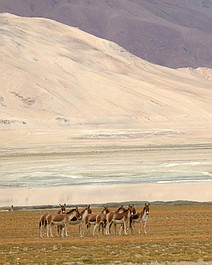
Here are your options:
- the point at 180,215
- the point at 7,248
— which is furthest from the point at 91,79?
the point at 7,248

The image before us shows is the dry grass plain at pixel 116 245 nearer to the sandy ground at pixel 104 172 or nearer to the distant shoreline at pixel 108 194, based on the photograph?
the distant shoreline at pixel 108 194

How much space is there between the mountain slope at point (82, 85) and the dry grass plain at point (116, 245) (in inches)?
3152

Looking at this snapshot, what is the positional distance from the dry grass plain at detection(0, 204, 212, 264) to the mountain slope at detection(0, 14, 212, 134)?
263 ft

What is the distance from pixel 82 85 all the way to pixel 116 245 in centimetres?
11359

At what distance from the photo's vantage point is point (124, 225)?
24359mm

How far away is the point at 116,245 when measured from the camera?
21484 millimetres

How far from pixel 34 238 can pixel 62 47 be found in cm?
13246

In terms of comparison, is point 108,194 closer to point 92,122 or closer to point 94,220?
point 94,220

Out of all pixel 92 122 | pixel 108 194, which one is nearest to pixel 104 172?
pixel 108 194

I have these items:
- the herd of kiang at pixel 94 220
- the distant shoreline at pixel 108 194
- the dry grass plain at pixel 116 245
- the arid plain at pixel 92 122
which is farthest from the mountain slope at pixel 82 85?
the herd of kiang at pixel 94 220

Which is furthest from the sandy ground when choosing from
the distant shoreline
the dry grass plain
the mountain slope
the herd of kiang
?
the mountain slope

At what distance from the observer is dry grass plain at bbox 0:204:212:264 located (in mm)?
19203

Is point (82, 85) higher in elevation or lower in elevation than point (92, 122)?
higher

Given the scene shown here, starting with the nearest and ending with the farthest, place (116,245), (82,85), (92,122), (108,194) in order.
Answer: (116,245) → (108,194) → (92,122) → (82,85)
